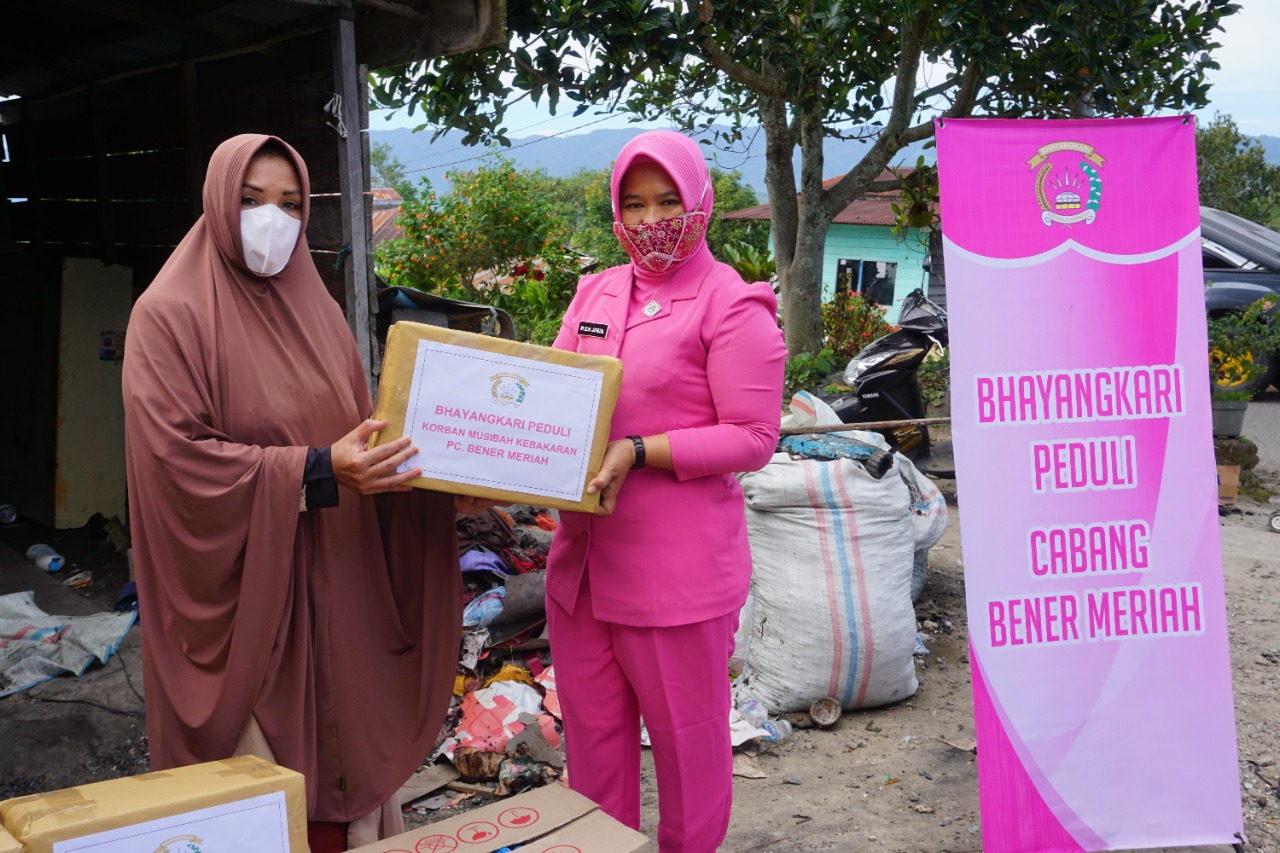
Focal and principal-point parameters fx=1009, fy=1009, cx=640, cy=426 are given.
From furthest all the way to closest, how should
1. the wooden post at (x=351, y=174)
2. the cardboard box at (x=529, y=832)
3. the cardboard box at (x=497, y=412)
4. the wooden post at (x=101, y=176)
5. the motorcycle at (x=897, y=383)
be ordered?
the motorcycle at (x=897, y=383)
the wooden post at (x=101, y=176)
the wooden post at (x=351, y=174)
the cardboard box at (x=497, y=412)
the cardboard box at (x=529, y=832)

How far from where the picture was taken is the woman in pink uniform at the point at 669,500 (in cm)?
207

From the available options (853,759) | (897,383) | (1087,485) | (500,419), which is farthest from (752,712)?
(897,383)

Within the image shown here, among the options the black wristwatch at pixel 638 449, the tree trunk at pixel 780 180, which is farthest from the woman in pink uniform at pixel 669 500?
the tree trunk at pixel 780 180

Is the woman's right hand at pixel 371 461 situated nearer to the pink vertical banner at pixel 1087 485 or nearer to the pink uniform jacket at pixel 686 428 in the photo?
the pink uniform jacket at pixel 686 428

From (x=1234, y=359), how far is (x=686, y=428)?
24.3 ft

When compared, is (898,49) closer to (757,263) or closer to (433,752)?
(757,263)

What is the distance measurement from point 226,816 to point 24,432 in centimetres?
542

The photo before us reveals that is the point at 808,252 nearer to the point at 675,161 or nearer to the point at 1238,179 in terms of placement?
the point at 675,161

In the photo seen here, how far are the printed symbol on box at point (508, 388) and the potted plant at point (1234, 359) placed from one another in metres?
7.08

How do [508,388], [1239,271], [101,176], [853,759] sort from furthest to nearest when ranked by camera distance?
[1239,271] → [101,176] → [853,759] → [508,388]

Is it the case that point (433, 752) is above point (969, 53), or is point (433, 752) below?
below

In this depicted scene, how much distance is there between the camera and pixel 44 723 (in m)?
3.46

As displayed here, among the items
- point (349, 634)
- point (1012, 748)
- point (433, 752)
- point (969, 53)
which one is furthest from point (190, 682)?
point (969, 53)

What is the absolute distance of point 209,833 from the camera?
1.47 meters
